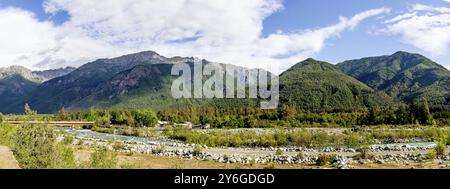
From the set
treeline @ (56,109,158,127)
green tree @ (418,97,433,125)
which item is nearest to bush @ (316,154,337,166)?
green tree @ (418,97,433,125)

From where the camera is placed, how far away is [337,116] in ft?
256

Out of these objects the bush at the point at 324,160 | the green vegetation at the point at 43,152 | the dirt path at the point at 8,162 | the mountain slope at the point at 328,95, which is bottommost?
the bush at the point at 324,160

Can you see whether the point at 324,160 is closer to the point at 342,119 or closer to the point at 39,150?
the point at 39,150

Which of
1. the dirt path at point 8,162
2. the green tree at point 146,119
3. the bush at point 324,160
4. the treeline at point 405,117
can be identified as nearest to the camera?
the dirt path at point 8,162

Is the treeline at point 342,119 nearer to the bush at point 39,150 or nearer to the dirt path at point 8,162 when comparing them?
the dirt path at point 8,162

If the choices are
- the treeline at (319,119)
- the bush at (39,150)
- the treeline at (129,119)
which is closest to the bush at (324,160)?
the bush at (39,150)

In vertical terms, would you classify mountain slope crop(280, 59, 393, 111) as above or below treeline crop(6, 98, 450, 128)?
above

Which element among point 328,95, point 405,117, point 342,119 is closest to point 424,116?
point 405,117

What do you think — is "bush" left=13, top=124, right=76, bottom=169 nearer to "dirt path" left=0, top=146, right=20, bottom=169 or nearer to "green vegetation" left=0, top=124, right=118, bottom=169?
"green vegetation" left=0, top=124, right=118, bottom=169

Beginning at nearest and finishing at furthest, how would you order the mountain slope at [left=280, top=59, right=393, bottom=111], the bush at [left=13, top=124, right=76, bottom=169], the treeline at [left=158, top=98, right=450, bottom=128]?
the bush at [left=13, top=124, right=76, bottom=169] → the treeline at [left=158, top=98, right=450, bottom=128] → the mountain slope at [left=280, top=59, right=393, bottom=111]

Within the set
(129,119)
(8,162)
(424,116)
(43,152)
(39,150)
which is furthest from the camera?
(129,119)

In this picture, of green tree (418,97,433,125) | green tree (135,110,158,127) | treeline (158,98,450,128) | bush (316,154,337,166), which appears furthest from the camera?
green tree (135,110,158,127)
